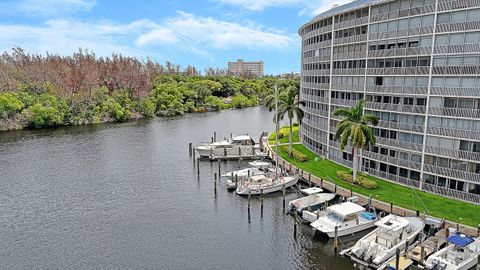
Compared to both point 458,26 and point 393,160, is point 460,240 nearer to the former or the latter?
point 393,160

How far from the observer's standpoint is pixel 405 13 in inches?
2103

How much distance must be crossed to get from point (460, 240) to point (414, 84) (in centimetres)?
2376

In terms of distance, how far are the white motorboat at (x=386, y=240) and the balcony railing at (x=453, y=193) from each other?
9107mm

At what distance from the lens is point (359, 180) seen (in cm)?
5625

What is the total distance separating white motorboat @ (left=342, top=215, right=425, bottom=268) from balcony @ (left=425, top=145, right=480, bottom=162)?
11025 millimetres

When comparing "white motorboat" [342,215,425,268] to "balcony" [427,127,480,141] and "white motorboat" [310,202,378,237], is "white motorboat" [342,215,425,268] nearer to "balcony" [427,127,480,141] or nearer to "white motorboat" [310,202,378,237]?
"white motorboat" [310,202,378,237]

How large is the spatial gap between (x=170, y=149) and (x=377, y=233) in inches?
2451

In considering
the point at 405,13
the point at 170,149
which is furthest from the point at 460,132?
the point at 170,149

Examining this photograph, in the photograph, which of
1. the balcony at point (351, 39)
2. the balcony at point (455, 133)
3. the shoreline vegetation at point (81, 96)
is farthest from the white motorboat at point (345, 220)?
the shoreline vegetation at point (81, 96)

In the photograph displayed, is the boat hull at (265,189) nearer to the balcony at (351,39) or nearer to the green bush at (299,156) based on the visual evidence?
the green bush at (299,156)

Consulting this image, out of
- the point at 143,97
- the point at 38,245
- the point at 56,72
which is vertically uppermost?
the point at 56,72

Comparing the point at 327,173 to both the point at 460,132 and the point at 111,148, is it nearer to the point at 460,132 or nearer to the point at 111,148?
the point at 460,132

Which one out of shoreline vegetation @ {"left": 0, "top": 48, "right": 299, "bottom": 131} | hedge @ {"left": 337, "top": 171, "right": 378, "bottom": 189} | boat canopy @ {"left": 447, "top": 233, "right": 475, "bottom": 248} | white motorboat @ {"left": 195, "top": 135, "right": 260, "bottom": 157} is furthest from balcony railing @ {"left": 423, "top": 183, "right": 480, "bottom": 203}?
shoreline vegetation @ {"left": 0, "top": 48, "right": 299, "bottom": 131}

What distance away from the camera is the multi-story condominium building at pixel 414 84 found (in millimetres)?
47938
